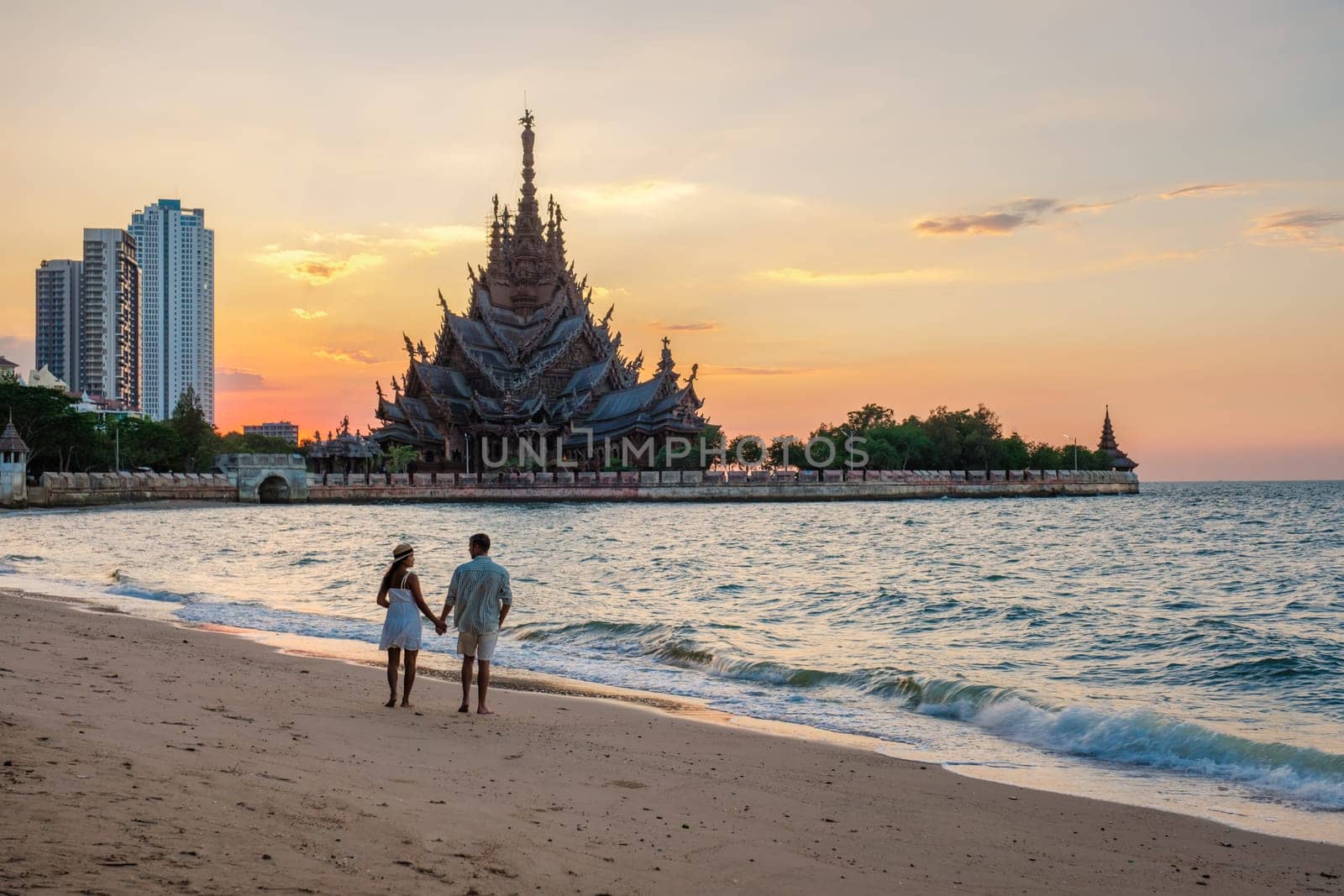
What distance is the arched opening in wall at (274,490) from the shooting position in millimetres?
70312

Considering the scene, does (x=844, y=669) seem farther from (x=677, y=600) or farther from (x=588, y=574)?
(x=588, y=574)

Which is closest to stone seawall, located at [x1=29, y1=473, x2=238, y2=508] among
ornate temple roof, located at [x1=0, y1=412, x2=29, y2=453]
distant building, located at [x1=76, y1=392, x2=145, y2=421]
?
ornate temple roof, located at [x1=0, y1=412, x2=29, y2=453]

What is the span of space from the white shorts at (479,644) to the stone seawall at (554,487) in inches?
2477

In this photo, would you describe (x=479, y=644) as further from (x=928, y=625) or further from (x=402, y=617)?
(x=928, y=625)

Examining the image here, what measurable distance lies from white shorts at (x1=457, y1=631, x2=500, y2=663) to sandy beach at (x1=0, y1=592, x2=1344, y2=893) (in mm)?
514

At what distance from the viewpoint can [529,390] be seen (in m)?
85.8

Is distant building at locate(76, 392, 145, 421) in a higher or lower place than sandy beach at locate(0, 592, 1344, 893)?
higher

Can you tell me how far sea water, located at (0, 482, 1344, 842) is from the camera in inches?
363

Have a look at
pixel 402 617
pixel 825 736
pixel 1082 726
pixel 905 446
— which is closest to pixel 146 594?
pixel 402 617

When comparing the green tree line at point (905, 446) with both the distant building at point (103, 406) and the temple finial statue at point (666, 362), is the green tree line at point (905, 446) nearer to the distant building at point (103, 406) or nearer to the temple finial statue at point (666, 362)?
the temple finial statue at point (666, 362)

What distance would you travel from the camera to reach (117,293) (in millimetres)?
199625

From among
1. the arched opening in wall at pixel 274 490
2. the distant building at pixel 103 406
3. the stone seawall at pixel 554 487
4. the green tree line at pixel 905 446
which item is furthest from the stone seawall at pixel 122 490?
the distant building at pixel 103 406

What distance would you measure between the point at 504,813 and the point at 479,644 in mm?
3567

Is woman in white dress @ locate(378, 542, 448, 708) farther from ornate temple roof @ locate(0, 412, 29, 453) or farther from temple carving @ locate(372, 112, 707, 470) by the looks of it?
temple carving @ locate(372, 112, 707, 470)
